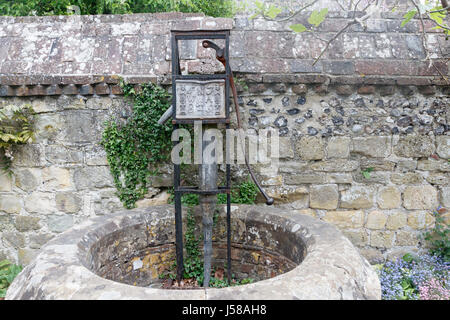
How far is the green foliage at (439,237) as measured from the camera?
3182 millimetres

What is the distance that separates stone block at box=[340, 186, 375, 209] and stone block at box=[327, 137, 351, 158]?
1.10 ft

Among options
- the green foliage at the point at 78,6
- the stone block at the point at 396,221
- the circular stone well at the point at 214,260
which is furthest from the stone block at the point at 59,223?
the green foliage at the point at 78,6

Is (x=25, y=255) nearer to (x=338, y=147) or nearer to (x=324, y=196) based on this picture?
(x=324, y=196)

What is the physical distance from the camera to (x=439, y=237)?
3.28m

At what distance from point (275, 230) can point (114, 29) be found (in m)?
2.31

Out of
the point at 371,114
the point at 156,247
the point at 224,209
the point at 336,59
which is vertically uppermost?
the point at 336,59

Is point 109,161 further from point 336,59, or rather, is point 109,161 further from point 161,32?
point 336,59

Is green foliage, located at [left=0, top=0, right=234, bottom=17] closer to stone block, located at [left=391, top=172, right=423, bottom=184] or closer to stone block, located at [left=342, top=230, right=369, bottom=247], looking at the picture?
stone block, located at [left=391, top=172, right=423, bottom=184]

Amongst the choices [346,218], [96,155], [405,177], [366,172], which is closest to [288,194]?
[346,218]

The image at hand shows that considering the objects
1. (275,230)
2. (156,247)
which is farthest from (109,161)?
(275,230)

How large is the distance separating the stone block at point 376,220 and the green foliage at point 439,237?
0.41 metres

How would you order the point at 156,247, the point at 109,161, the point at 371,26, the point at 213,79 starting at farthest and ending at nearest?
the point at 371,26 → the point at 109,161 → the point at 156,247 → the point at 213,79

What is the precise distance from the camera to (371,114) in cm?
312

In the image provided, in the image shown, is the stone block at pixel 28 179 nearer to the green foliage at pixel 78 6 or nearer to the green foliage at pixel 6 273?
the green foliage at pixel 6 273
